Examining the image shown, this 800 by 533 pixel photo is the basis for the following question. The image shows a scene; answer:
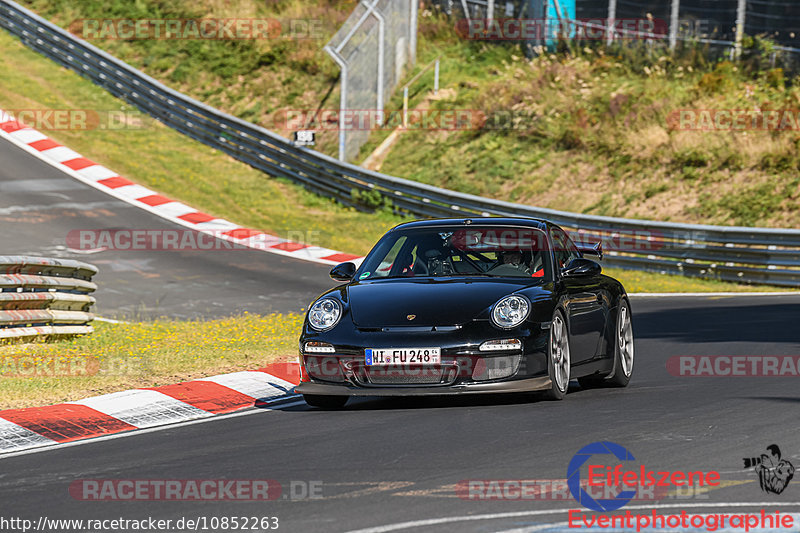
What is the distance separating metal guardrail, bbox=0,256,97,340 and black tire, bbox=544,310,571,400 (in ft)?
19.3

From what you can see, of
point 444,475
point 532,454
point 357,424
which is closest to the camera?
point 444,475

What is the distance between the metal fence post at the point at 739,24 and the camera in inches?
1138

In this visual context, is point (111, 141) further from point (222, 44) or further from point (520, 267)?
point (520, 267)

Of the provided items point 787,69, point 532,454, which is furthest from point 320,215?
point 532,454

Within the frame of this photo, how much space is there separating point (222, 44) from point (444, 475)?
113 feet

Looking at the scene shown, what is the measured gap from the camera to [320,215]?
2806 cm

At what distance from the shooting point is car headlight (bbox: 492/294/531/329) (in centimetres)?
836

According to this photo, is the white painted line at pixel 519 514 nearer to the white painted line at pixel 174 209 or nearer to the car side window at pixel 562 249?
the car side window at pixel 562 249

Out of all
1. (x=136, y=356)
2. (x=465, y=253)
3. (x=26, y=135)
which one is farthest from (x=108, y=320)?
(x=26, y=135)

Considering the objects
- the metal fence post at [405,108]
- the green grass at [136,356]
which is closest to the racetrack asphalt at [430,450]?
the green grass at [136,356]

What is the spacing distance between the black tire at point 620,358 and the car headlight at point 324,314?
2.54 m

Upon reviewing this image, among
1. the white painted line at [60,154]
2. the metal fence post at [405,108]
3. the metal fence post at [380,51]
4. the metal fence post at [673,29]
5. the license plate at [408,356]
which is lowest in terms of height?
the license plate at [408,356]

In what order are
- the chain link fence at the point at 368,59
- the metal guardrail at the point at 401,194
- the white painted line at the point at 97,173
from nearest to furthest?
the metal guardrail at the point at 401,194 → the white painted line at the point at 97,173 → the chain link fence at the point at 368,59

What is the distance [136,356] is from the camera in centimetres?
1144
